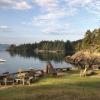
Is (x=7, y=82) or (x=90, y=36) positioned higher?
(x=90, y=36)

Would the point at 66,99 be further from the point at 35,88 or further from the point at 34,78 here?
the point at 34,78

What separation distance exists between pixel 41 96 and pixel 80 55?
417 ft

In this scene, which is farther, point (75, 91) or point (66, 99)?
point (75, 91)

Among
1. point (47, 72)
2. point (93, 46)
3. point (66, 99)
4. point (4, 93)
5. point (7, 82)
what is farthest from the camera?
point (93, 46)

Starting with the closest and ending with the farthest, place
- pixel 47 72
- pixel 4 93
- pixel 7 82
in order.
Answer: pixel 4 93 < pixel 7 82 < pixel 47 72

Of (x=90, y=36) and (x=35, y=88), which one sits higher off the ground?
(x=90, y=36)

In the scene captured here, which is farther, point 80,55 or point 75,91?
point 80,55

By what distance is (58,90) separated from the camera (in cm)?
1981

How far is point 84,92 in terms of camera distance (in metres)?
19.8

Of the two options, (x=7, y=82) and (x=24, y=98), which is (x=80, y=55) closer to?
(x=7, y=82)

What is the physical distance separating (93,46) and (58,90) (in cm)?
12553


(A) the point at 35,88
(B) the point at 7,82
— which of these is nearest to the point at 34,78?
(B) the point at 7,82

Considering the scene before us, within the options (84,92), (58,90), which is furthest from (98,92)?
(58,90)

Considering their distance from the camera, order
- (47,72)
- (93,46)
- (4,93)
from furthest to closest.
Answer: (93,46)
(47,72)
(4,93)
